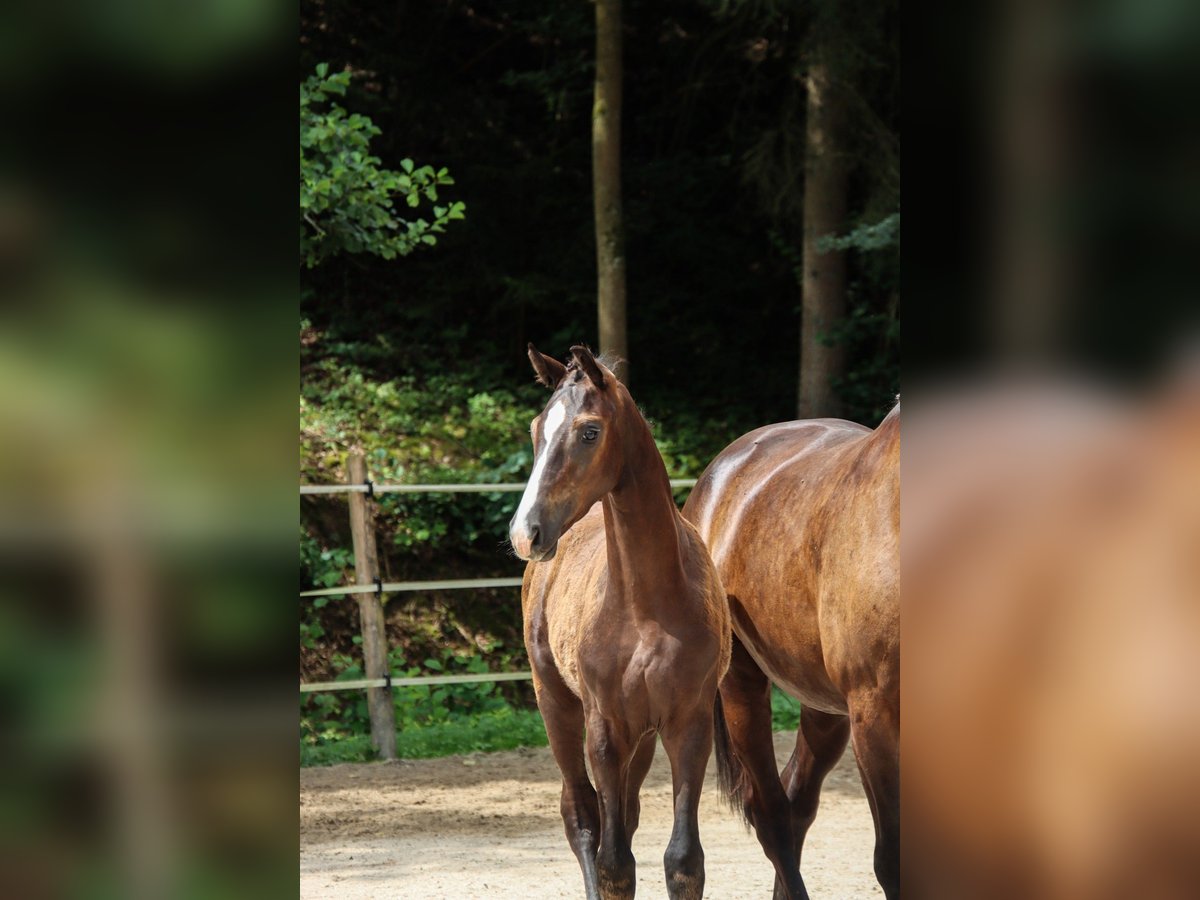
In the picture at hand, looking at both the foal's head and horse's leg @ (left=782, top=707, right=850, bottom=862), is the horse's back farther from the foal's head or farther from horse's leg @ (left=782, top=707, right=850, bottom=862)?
the foal's head

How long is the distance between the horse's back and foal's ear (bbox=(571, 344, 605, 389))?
80cm

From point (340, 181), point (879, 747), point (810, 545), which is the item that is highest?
point (340, 181)

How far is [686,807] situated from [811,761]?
1157mm

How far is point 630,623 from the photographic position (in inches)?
164

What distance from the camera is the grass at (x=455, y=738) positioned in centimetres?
827

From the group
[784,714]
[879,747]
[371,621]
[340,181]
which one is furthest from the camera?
[784,714]

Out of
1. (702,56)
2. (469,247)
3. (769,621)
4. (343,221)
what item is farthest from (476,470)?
(769,621)

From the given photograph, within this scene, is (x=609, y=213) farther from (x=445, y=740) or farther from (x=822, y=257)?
(x=445, y=740)

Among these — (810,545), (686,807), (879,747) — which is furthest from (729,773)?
(879,747)
